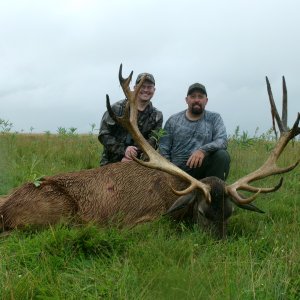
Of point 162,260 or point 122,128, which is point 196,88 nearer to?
point 122,128

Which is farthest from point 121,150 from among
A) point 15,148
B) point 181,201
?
point 15,148

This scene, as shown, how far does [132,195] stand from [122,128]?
6.94 ft

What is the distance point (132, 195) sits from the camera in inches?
230

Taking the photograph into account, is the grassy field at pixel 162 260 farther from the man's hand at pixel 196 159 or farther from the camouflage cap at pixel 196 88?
the camouflage cap at pixel 196 88

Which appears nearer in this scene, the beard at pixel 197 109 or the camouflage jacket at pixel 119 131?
the beard at pixel 197 109

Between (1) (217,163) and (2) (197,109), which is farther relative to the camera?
(2) (197,109)

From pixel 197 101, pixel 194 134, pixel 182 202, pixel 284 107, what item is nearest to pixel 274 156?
pixel 284 107

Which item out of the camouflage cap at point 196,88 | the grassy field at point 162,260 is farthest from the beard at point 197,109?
the grassy field at point 162,260

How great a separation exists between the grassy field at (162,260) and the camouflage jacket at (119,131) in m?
2.13

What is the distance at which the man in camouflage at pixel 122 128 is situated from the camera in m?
7.64

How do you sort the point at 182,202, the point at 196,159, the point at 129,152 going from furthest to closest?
the point at 129,152 < the point at 196,159 < the point at 182,202

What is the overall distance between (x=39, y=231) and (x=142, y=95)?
3.10 meters

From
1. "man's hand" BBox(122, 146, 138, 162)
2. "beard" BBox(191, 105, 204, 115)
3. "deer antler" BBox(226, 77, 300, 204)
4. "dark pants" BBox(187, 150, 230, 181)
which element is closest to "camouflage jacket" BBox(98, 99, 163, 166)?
"man's hand" BBox(122, 146, 138, 162)

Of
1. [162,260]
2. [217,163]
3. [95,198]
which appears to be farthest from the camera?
[217,163]
